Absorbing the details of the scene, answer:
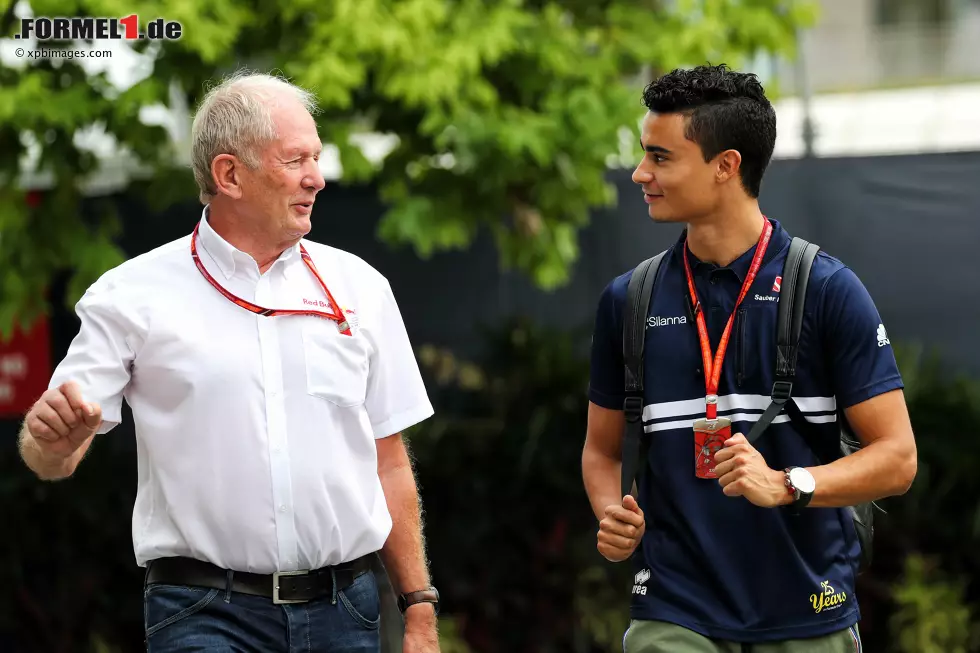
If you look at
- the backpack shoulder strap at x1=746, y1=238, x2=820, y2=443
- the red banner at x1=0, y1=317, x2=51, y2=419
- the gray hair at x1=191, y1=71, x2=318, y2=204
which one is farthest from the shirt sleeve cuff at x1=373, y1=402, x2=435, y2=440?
the red banner at x1=0, y1=317, x2=51, y2=419

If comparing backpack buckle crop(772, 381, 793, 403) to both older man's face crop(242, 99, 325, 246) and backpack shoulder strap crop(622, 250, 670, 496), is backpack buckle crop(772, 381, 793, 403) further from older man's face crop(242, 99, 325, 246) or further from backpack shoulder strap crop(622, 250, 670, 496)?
older man's face crop(242, 99, 325, 246)

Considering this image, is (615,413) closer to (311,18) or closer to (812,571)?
(812,571)

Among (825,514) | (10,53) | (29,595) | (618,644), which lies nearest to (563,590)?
(618,644)

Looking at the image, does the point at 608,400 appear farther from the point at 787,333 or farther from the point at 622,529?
the point at 787,333

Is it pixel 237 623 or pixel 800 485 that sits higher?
pixel 800 485

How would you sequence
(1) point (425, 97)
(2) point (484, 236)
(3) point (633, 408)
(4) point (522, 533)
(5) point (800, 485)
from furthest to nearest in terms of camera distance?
(2) point (484, 236) → (4) point (522, 533) → (1) point (425, 97) → (3) point (633, 408) → (5) point (800, 485)

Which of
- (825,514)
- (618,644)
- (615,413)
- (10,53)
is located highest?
(10,53)

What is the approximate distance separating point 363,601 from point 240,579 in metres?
0.38

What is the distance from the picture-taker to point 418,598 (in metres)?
4.07

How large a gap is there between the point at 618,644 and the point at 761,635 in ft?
16.7

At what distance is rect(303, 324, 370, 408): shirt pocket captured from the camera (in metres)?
3.82

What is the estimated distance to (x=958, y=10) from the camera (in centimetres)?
1341

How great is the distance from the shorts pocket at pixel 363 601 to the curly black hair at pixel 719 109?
5.00ft

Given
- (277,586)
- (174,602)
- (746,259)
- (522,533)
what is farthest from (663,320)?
(522,533)
